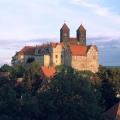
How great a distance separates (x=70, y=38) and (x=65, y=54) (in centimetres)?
847

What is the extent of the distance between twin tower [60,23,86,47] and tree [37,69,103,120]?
197 ft

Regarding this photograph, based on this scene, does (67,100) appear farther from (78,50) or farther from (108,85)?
(78,50)

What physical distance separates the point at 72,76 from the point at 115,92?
46.8 ft

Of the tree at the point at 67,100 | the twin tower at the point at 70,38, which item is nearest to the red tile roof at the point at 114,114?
the tree at the point at 67,100

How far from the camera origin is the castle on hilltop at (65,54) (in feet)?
288

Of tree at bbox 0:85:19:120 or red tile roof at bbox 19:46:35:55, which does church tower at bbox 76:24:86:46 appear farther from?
tree at bbox 0:85:19:120

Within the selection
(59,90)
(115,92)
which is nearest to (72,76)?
(59,90)

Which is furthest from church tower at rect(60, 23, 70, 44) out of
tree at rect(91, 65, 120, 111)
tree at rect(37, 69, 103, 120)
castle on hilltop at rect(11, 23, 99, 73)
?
tree at rect(37, 69, 103, 120)

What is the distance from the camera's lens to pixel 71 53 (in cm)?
8744

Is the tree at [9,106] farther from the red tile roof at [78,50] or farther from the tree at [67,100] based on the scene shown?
the red tile roof at [78,50]

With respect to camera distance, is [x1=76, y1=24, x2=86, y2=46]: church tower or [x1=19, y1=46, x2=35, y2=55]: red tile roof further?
[x1=76, y1=24, x2=86, y2=46]: church tower

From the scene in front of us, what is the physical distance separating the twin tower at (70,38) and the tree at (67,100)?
197 ft

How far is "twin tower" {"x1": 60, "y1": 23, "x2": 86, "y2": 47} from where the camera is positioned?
9588 centimetres

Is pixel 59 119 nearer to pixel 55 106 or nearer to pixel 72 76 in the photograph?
pixel 55 106
